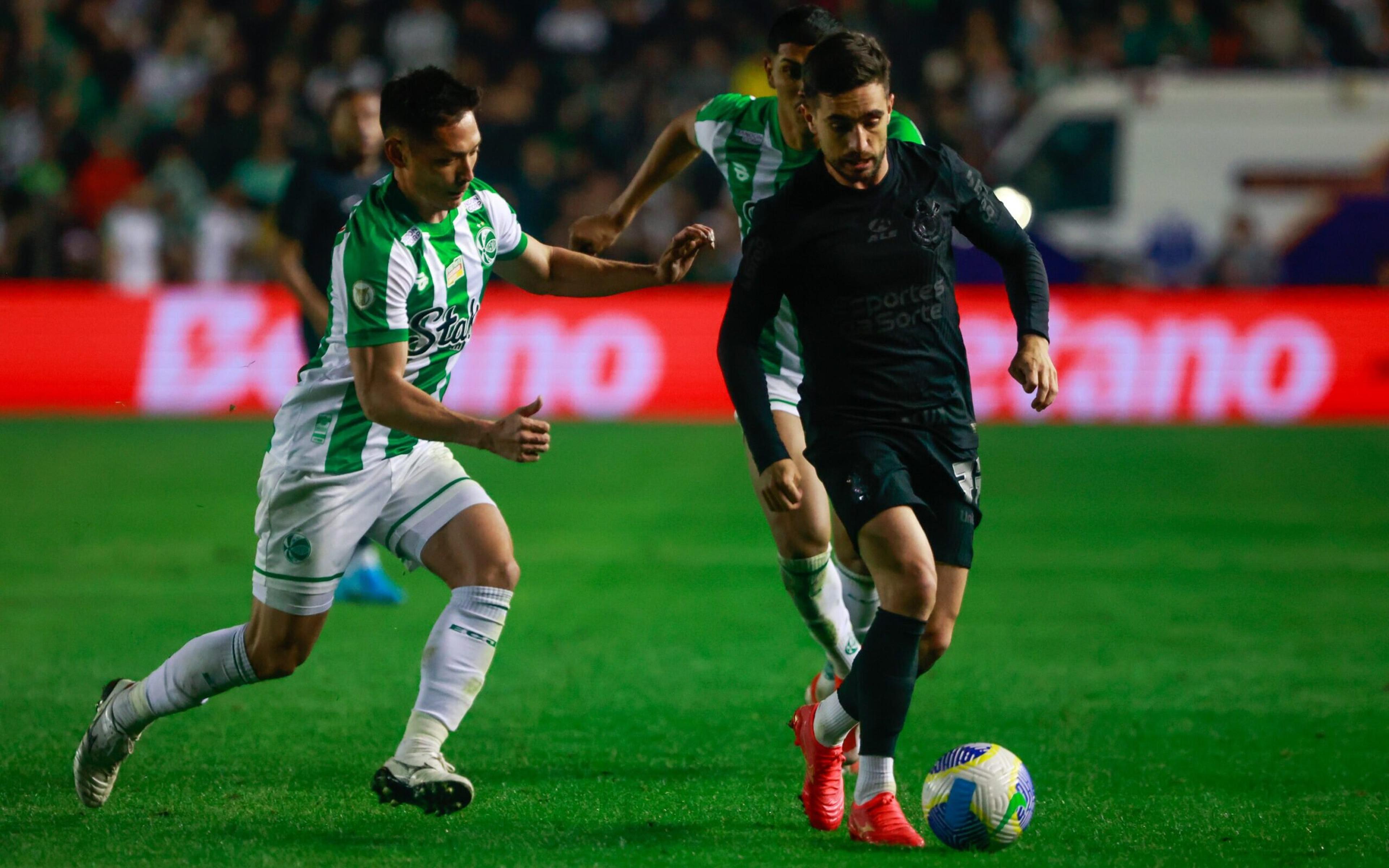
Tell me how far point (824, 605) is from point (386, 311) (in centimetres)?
185

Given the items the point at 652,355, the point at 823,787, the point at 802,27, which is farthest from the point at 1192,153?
the point at 823,787

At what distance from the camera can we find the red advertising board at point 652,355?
16.1 m

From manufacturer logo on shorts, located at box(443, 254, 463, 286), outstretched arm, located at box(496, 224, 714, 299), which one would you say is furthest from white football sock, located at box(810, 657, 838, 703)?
manufacturer logo on shorts, located at box(443, 254, 463, 286)

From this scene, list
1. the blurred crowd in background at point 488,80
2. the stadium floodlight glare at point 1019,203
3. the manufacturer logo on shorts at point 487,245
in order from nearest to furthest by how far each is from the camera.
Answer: the manufacturer logo on shorts at point 487,245, the stadium floodlight glare at point 1019,203, the blurred crowd in background at point 488,80

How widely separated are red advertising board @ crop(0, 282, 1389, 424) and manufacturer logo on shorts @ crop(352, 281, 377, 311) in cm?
1101

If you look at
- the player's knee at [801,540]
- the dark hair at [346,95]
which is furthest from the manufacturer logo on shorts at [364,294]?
the dark hair at [346,95]

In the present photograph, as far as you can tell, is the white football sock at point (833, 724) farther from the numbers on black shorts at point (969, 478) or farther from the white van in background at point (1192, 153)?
the white van in background at point (1192, 153)

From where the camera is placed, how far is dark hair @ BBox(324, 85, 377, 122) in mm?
8289

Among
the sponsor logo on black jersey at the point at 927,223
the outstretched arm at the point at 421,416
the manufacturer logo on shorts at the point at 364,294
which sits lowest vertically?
the outstretched arm at the point at 421,416

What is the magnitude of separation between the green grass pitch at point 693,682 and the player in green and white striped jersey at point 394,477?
322 millimetres

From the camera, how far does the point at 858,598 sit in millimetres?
6039

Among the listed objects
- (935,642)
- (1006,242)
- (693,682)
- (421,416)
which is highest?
(1006,242)

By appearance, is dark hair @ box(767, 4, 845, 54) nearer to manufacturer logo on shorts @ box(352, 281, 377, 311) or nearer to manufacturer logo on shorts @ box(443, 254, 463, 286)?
manufacturer logo on shorts @ box(443, 254, 463, 286)

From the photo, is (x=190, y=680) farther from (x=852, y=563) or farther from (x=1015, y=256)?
(x=1015, y=256)
